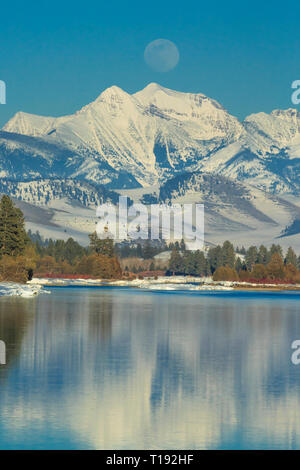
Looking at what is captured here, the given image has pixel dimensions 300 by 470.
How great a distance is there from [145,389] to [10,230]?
414 feet

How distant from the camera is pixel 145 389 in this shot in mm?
36594

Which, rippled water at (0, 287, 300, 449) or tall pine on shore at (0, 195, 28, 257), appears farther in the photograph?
tall pine on shore at (0, 195, 28, 257)

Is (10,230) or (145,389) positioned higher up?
(10,230)

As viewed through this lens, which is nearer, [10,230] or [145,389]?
[145,389]

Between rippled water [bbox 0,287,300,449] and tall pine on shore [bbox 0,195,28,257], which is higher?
tall pine on shore [bbox 0,195,28,257]

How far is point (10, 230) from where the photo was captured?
160 m

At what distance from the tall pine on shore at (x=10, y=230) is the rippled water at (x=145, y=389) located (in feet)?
310

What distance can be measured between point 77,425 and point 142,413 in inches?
126

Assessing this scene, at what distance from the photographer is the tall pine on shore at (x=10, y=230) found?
15725 cm

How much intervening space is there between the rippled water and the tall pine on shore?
94.4m

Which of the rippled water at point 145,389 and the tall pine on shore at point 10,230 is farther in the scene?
the tall pine on shore at point 10,230

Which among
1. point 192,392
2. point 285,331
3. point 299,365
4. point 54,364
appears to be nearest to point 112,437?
point 192,392

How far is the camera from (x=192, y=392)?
119ft

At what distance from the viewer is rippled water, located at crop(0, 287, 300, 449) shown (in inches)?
1111
